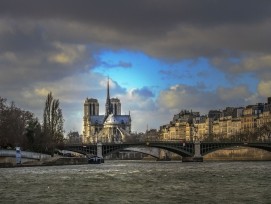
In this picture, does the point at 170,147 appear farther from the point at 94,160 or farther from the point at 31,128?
the point at 31,128

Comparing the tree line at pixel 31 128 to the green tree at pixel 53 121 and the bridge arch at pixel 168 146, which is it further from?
the bridge arch at pixel 168 146

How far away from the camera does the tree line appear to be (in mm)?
105438

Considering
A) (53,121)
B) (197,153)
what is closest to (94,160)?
(53,121)

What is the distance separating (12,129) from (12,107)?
9.66 meters

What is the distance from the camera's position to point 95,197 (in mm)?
46031

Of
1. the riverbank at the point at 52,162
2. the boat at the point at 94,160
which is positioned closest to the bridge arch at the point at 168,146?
the boat at the point at 94,160

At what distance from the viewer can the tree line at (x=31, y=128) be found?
105 meters

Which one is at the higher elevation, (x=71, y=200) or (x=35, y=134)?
(x=35, y=134)

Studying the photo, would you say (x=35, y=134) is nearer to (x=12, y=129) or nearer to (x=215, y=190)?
(x=12, y=129)

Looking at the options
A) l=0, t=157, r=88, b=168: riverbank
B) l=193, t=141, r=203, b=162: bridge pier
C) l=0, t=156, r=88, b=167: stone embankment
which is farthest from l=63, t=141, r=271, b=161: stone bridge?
l=0, t=156, r=88, b=167: stone embankment

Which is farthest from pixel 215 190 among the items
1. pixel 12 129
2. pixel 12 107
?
pixel 12 107

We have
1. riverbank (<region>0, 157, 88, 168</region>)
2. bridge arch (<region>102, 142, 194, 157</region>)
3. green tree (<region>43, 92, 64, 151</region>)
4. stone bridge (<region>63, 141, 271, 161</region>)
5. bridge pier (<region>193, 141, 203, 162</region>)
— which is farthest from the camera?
bridge pier (<region>193, 141, 203, 162</region>)

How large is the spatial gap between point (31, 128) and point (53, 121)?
11694mm

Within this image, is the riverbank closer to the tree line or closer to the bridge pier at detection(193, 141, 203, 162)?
the tree line
